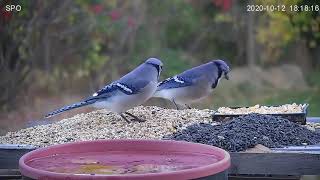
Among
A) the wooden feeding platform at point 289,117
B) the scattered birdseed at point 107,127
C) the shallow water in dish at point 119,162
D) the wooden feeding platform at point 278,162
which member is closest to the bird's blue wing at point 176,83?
the scattered birdseed at point 107,127

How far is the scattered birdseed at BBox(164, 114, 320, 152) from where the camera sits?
3293mm

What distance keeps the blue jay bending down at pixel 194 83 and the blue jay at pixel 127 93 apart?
296mm

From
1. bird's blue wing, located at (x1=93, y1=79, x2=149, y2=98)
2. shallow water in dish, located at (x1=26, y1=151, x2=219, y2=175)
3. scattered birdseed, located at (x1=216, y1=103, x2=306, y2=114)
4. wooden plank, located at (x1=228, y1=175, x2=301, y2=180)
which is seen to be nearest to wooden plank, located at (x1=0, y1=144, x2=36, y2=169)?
shallow water in dish, located at (x1=26, y1=151, x2=219, y2=175)

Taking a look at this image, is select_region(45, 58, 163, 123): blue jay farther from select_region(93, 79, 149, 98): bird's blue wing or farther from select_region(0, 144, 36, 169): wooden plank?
select_region(0, 144, 36, 169): wooden plank

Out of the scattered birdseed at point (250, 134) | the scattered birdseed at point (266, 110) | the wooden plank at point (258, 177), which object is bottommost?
the wooden plank at point (258, 177)

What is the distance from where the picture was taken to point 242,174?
3.30 meters

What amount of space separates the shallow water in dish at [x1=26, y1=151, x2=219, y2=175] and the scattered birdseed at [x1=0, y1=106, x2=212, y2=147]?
0.65m

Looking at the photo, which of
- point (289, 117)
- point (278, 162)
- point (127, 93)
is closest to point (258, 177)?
point (278, 162)

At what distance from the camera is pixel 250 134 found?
3.37 metres

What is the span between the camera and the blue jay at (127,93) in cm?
404

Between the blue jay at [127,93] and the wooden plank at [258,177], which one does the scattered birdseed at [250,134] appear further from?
the blue jay at [127,93]

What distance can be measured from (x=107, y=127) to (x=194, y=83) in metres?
0.75

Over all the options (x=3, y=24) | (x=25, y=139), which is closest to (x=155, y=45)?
(x=3, y=24)

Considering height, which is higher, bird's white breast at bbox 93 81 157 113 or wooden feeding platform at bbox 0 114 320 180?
bird's white breast at bbox 93 81 157 113
